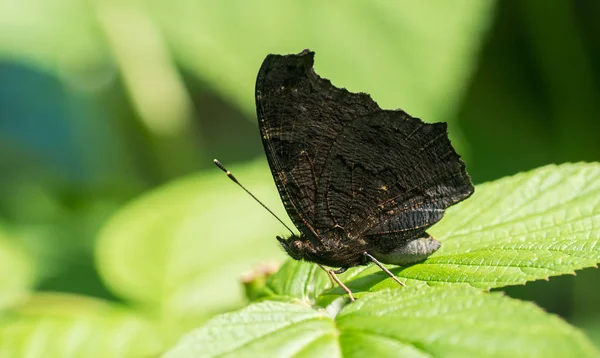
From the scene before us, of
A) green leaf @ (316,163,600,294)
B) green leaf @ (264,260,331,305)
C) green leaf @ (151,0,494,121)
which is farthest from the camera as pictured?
green leaf @ (151,0,494,121)

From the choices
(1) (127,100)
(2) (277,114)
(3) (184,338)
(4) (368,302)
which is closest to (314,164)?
(2) (277,114)

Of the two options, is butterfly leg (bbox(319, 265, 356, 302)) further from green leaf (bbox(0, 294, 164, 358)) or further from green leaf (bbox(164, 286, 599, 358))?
green leaf (bbox(0, 294, 164, 358))

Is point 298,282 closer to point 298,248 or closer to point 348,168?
point 298,248

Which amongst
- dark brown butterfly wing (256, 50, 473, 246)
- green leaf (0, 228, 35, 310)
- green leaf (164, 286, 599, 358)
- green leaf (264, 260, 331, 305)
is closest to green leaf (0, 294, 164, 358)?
green leaf (264, 260, 331, 305)

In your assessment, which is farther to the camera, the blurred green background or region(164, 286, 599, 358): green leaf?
the blurred green background

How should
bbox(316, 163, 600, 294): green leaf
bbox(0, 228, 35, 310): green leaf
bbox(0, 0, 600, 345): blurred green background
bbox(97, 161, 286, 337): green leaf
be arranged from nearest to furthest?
bbox(316, 163, 600, 294): green leaf, bbox(97, 161, 286, 337): green leaf, bbox(0, 0, 600, 345): blurred green background, bbox(0, 228, 35, 310): green leaf

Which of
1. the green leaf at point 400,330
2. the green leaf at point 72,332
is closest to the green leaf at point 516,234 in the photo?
the green leaf at point 400,330
